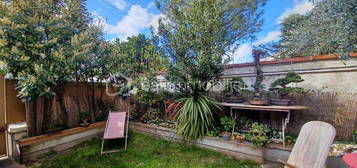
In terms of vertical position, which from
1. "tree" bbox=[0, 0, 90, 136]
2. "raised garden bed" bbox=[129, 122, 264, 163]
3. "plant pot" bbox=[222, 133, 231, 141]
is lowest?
"raised garden bed" bbox=[129, 122, 264, 163]

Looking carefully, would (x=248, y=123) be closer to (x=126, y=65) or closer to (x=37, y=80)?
(x=126, y=65)

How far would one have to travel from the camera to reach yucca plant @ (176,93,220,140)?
3.50 metres

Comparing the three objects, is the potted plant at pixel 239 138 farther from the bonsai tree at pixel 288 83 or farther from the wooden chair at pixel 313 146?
the bonsai tree at pixel 288 83

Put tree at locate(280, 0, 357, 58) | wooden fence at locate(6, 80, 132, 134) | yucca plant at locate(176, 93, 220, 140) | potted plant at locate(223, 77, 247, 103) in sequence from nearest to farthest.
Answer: tree at locate(280, 0, 357, 58), wooden fence at locate(6, 80, 132, 134), yucca plant at locate(176, 93, 220, 140), potted plant at locate(223, 77, 247, 103)

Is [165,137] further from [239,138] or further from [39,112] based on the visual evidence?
[39,112]

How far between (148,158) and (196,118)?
131 centimetres

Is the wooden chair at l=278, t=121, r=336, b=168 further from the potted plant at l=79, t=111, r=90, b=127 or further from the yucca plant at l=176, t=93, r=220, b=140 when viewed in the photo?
the potted plant at l=79, t=111, r=90, b=127

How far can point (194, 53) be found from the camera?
368 centimetres

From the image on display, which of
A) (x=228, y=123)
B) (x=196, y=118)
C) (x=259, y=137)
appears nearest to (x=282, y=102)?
(x=259, y=137)

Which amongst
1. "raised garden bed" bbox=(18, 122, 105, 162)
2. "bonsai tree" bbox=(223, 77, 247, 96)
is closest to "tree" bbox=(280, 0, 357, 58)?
"bonsai tree" bbox=(223, 77, 247, 96)

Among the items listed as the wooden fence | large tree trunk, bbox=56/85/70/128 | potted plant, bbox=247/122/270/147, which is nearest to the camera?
potted plant, bbox=247/122/270/147

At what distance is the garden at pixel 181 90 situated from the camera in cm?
283

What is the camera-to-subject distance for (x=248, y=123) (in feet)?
11.3

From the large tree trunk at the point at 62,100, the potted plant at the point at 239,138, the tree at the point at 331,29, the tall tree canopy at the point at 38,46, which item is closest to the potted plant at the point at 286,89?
the tree at the point at 331,29
